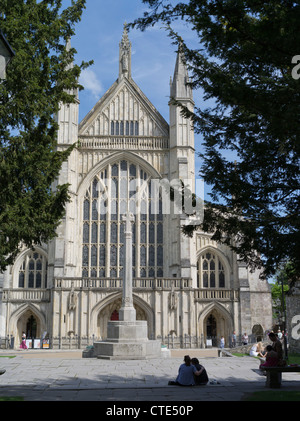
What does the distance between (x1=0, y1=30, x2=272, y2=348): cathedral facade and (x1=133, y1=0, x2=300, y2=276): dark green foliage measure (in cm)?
1841

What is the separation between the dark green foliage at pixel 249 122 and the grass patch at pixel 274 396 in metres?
2.12

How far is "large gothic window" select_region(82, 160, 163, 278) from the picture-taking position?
3006cm

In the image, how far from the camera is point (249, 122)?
27.4 feet

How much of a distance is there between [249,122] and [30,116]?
593 cm

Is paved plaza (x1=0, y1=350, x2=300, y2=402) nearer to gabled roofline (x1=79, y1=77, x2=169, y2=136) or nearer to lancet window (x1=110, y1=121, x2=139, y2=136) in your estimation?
lancet window (x1=110, y1=121, x2=139, y2=136)

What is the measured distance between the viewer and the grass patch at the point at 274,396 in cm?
761

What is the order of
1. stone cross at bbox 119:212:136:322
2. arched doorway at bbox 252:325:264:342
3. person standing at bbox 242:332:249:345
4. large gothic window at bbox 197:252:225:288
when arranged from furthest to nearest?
large gothic window at bbox 197:252:225:288 < arched doorway at bbox 252:325:264:342 < person standing at bbox 242:332:249:345 < stone cross at bbox 119:212:136:322

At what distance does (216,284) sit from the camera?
3072 cm

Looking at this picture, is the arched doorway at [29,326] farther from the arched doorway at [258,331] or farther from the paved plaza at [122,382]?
the paved plaza at [122,382]

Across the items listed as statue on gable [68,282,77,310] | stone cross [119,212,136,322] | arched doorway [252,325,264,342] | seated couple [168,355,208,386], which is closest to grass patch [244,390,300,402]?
seated couple [168,355,208,386]

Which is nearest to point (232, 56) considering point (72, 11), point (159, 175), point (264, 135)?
point (264, 135)

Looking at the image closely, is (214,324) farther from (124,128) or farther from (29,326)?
(124,128)

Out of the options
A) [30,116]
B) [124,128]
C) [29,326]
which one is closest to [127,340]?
[30,116]

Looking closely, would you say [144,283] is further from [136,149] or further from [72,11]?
[72,11]
